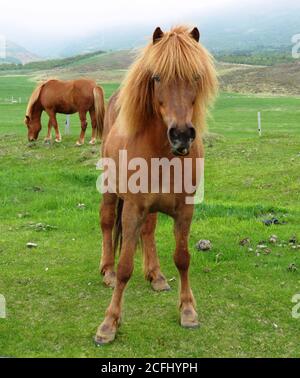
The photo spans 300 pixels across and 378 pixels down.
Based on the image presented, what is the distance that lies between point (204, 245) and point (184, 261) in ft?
5.83

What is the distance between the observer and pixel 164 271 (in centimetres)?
593

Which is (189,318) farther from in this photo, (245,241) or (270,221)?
(270,221)

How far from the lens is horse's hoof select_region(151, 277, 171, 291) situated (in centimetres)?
536

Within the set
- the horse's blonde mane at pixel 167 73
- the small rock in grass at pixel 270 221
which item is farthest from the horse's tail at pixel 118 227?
the small rock in grass at pixel 270 221

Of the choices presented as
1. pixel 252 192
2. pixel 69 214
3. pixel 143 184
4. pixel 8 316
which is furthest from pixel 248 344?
pixel 252 192

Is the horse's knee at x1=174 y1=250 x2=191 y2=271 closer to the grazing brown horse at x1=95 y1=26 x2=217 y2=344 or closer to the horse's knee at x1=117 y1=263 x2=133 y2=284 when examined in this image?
the grazing brown horse at x1=95 y1=26 x2=217 y2=344

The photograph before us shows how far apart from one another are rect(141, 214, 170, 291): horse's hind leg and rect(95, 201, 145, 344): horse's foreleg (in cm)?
102

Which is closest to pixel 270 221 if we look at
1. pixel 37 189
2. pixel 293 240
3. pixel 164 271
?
pixel 293 240

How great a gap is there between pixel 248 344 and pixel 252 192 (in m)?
5.95

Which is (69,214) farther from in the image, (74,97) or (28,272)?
(74,97)

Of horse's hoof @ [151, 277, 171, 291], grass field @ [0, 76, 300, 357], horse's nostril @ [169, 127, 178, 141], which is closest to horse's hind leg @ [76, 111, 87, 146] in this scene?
grass field @ [0, 76, 300, 357]

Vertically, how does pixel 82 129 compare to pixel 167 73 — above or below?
below

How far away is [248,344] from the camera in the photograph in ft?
13.8

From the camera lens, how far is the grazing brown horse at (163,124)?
3650 millimetres
